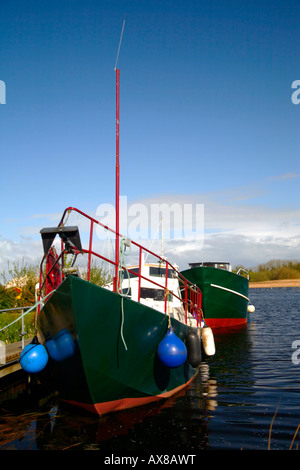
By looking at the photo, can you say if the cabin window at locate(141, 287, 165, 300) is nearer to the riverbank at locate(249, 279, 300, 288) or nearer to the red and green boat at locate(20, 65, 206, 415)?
the red and green boat at locate(20, 65, 206, 415)

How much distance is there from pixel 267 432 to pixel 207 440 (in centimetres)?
114

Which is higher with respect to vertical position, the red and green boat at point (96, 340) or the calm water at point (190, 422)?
the red and green boat at point (96, 340)

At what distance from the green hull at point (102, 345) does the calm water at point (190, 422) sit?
0.45 metres

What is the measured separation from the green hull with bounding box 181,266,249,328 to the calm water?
9068 millimetres

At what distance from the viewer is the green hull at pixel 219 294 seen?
64.1ft

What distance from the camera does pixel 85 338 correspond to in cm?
614

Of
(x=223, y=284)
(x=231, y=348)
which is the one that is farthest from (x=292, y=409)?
(x=223, y=284)

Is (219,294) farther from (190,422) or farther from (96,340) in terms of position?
(96,340)

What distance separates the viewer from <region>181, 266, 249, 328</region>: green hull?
19547 millimetres

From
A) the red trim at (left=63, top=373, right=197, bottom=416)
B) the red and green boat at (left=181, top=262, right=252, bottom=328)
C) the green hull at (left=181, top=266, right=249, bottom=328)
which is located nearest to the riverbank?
the red and green boat at (left=181, top=262, right=252, bottom=328)

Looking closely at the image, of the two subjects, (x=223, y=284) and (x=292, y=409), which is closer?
(x=292, y=409)

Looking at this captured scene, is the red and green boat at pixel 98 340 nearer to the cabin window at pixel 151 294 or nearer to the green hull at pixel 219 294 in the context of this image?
the cabin window at pixel 151 294

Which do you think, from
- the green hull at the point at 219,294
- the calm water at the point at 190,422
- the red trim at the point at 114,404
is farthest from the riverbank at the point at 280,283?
the red trim at the point at 114,404
